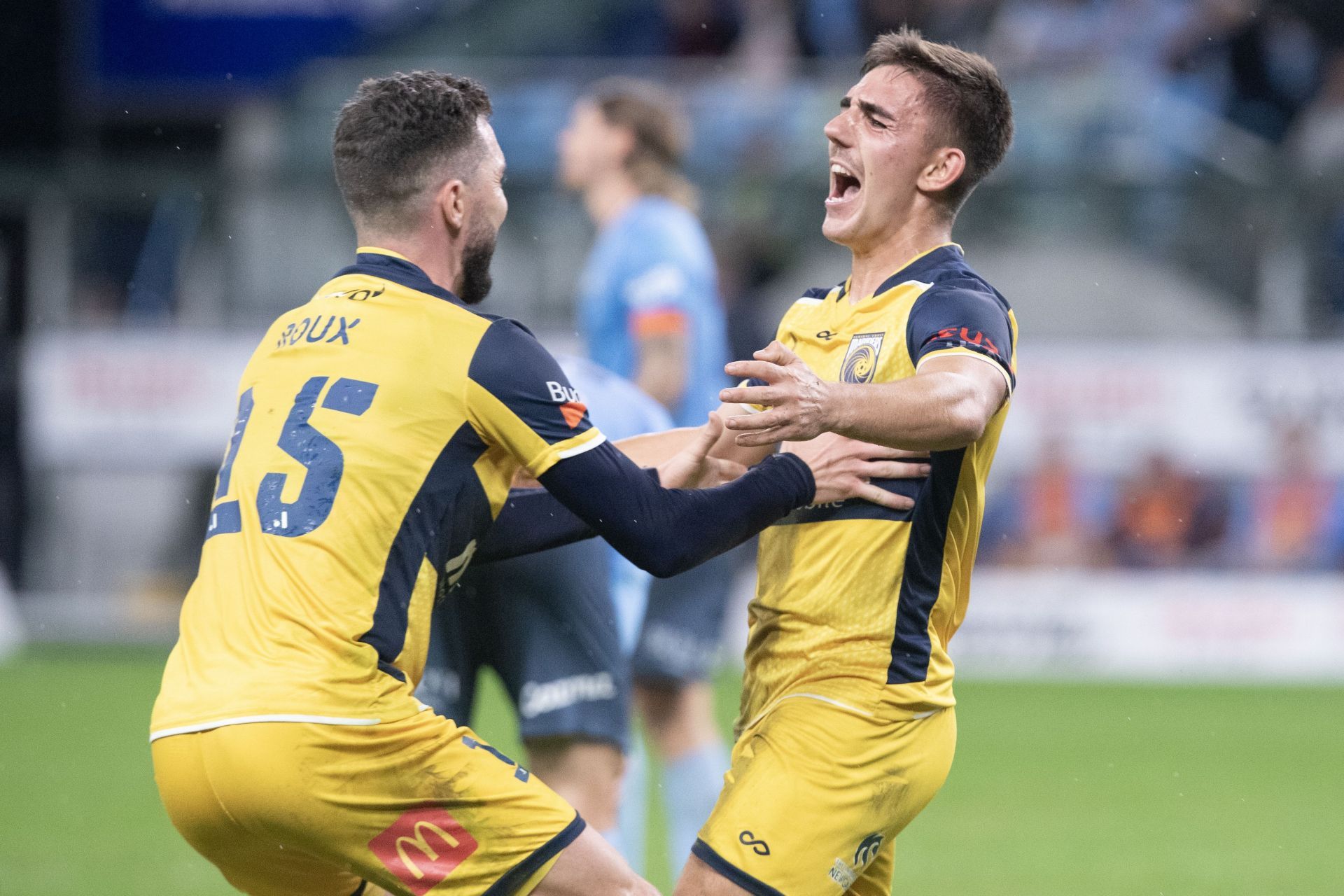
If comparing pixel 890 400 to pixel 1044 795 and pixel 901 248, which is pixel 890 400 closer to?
pixel 901 248

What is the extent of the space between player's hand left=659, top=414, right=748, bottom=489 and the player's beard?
1.77 feet

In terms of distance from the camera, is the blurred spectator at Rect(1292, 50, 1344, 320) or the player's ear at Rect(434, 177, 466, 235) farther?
the blurred spectator at Rect(1292, 50, 1344, 320)

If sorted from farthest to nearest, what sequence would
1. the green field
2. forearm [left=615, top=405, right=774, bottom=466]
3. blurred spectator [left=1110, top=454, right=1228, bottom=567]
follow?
1. blurred spectator [left=1110, top=454, right=1228, bottom=567]
2. the green field
3. forearm [left=615, top=405, right=774, bottom=466]

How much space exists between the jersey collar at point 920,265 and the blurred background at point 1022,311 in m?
6.82

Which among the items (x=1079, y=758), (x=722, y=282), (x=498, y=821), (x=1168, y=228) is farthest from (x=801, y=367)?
(x=1168, y=228)

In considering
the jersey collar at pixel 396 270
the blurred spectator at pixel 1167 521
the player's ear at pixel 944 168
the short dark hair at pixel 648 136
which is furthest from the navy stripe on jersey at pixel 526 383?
the blurred spectator at pixel 1167 521

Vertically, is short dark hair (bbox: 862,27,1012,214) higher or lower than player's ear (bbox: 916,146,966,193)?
higher

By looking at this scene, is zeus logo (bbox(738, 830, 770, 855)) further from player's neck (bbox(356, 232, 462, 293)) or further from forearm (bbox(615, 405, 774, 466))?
player's neck (bbox(356, 232, 462, 293))

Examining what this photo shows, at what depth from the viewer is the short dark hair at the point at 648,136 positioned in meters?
6.01

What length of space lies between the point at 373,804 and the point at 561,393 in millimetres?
769

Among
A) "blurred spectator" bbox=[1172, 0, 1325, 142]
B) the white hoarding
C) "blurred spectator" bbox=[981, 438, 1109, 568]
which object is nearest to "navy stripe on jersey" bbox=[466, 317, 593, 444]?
the white hoarding

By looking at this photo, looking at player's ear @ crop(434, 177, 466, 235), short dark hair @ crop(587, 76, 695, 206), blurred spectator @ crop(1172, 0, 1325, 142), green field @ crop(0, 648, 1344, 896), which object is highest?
blurred spectator @ crop(1172, 0, 1325, 142)

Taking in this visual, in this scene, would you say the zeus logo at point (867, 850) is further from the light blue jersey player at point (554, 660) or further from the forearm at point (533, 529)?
the light blue jersey player at point (554, 660)

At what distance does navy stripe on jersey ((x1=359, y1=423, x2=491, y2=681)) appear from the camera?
2.92 metres
